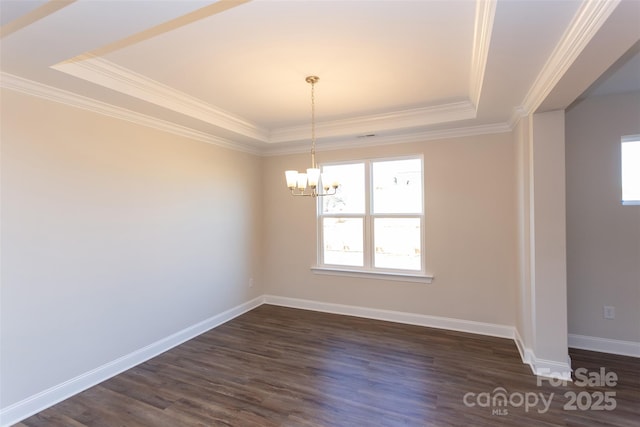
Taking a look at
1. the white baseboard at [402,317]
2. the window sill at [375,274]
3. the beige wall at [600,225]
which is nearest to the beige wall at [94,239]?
the white baseboard at [402,317]

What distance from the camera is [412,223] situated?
13.3 ft

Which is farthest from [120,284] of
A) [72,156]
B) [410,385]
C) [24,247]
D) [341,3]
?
[341,3]

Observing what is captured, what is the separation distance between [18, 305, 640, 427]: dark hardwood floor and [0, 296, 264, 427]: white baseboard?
0.22 feet

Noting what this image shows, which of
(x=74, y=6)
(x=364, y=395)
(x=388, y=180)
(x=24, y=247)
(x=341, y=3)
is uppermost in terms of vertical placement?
(x=341, y=3)

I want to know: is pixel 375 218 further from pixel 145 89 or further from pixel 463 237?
pixel 145 89

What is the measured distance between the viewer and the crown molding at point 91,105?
Answer: 2240mm

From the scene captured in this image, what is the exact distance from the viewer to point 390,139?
407 cm

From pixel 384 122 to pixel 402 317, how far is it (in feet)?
8.32

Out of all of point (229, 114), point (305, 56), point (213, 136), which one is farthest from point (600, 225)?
point (213, 136)

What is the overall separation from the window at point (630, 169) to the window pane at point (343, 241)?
9.18ft

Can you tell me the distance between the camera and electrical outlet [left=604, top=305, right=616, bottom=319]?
306cm

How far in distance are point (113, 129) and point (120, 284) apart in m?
1.47

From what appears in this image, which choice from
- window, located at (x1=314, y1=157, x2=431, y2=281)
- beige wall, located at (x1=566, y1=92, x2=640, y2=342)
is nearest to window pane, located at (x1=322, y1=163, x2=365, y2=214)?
window, located at (x1=314, y1=157, x2=431, y2=281)

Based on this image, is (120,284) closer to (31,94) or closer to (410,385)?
(31,94)
